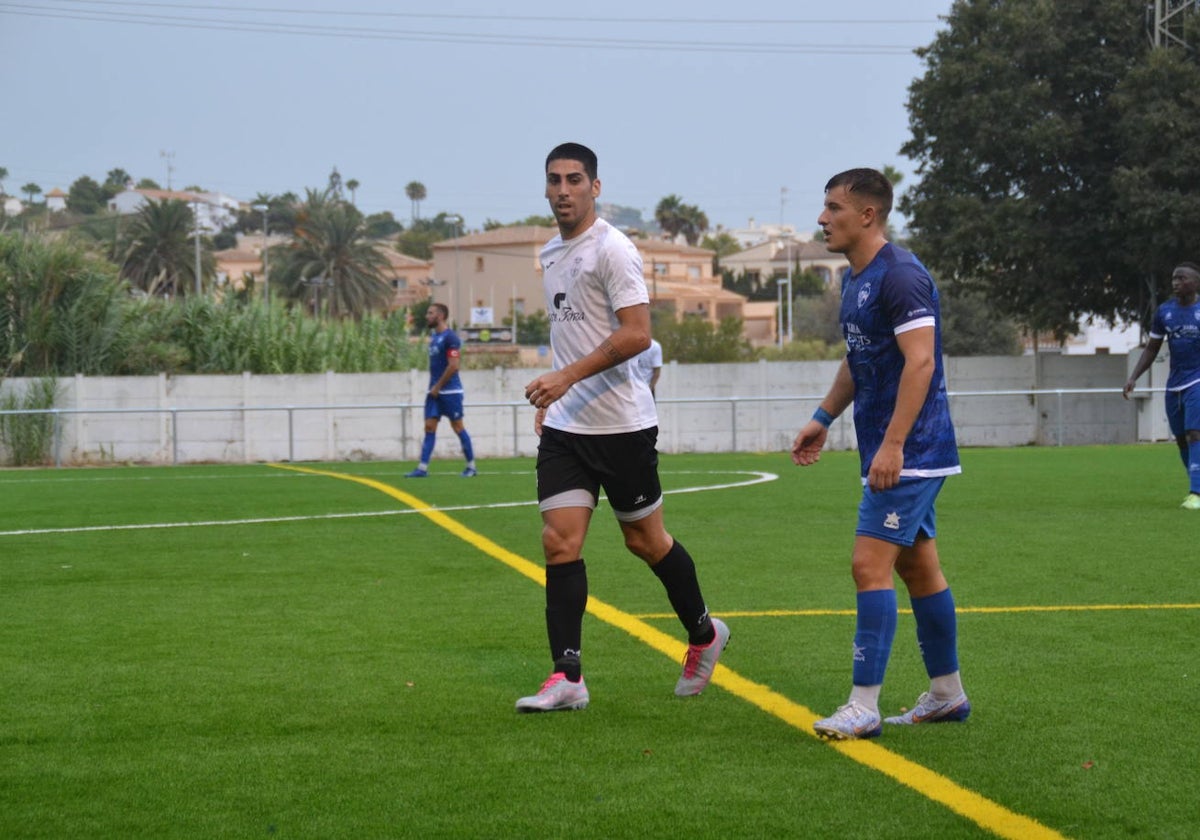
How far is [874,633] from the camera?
5.33m

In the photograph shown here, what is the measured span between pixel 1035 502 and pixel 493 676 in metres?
9.81

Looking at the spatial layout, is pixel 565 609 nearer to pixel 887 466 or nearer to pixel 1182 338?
pixel 887 466

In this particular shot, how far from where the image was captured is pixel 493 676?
645cm

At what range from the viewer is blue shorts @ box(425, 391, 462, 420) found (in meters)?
20.3

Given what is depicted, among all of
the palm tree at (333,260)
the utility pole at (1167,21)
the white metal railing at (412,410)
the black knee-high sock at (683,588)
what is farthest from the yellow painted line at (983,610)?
the palm tree at (333,260)

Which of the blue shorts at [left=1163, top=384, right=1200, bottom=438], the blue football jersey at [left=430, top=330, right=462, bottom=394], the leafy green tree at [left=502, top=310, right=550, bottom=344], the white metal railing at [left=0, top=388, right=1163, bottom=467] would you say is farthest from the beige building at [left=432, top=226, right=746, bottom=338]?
the blue shorts at [left=1163, top=384, right=1200, bottom=438]

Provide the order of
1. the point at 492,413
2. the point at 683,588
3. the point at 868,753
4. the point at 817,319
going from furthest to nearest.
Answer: the point at 817,319, the point at 492,413, the point at 683,588, the point at 868,753

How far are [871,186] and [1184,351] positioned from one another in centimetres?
880

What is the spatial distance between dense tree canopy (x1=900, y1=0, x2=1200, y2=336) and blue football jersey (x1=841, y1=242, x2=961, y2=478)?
29.1 meters

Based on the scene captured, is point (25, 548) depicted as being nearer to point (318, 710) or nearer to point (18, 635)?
point (18, 635)

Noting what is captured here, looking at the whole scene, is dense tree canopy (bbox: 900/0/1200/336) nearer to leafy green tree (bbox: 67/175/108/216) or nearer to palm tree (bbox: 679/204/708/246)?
palm tree (bbox: 679/204/708/246)

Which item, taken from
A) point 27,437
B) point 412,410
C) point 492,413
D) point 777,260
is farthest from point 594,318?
point 777,260

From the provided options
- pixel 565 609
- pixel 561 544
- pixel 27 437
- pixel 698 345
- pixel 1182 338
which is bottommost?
pixel 27 437

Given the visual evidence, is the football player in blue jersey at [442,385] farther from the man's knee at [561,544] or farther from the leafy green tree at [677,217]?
the leafy green tree at [677,217]
